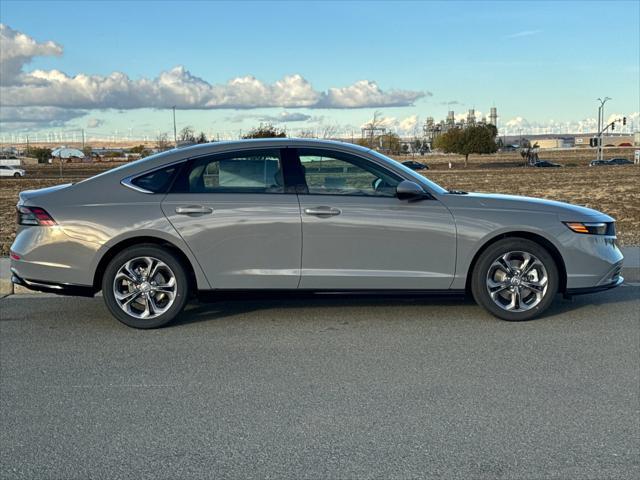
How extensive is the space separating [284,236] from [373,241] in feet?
2.58

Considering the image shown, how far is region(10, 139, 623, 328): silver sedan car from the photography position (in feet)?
20.2

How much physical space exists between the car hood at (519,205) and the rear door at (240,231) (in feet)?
4.83

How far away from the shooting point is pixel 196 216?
6.16 m

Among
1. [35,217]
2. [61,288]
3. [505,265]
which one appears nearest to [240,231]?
[61,288]

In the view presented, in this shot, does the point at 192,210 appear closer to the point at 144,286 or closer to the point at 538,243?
the point at 144,286

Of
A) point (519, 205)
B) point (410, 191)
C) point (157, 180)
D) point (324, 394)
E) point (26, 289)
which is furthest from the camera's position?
point (26, 289)

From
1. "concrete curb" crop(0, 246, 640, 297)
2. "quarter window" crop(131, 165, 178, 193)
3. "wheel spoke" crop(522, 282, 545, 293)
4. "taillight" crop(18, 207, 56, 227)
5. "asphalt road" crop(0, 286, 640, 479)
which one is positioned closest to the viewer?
"asphalt road" crop(0, 286, 640, 479)

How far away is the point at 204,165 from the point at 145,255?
0.97 meters

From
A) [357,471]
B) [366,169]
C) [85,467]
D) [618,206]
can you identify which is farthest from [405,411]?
[618,206]

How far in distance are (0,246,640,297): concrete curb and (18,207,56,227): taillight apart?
213cm

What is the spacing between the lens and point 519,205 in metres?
6.40

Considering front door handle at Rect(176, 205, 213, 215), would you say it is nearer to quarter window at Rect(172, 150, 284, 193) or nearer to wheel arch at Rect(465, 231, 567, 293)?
quarter window at Rect(172, 150, 284, 193)

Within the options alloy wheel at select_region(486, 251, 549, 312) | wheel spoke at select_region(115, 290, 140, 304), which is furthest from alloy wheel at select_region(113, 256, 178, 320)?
alloy wheel at select_region(486, 251, 549, 312)

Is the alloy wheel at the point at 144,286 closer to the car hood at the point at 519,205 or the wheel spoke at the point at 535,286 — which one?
the car hood at the point at 519,205
